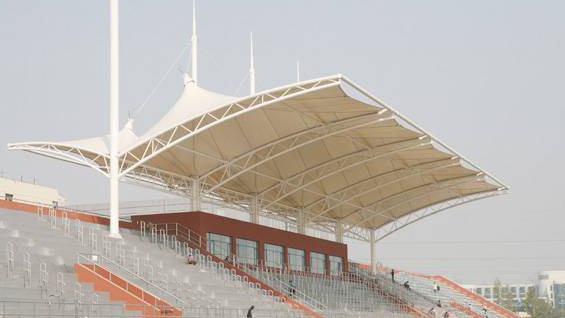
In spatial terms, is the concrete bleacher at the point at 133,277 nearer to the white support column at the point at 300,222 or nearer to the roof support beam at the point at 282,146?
the roof support beam at the point at 282,146

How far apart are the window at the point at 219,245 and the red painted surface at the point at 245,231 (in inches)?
9.6

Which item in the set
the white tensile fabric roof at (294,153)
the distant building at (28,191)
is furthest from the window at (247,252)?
the distant building at (28,191)

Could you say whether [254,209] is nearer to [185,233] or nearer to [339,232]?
[185,233]

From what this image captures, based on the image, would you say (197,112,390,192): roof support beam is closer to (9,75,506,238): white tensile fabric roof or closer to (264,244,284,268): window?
(9,75,506,238): white tensile fabric roof

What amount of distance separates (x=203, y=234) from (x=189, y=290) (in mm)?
9155

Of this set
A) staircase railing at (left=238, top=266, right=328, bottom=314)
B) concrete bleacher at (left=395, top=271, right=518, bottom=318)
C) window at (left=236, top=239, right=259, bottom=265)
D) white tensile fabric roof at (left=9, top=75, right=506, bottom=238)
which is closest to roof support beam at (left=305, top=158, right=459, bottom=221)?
white tensile fabric roof at (left=9, top=75, right=506, bottom=238)

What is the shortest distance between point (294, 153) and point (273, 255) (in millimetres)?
6726

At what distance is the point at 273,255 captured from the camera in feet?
168

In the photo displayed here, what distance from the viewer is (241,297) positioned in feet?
127

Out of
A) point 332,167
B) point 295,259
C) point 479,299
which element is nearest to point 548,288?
point 479,299

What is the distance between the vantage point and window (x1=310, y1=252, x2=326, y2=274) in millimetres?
57362

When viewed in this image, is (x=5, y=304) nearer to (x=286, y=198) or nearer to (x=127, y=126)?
(x=127, y=126)

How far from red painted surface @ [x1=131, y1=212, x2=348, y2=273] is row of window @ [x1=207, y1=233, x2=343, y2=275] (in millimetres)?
249

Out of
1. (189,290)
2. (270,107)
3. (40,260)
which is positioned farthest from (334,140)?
(40,260)
